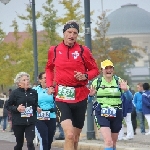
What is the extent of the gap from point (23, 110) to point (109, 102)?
159cm

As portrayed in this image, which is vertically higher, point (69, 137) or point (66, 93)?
point (66, 93)

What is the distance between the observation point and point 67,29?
9.52 m

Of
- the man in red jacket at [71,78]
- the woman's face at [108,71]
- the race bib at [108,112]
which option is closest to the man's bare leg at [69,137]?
the man in red jacket at [71,78]

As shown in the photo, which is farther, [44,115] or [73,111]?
[44,115]

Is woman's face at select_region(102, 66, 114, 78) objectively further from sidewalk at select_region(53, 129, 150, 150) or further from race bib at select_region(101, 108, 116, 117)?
sidewalk at select_region(53, 129, 150, 150)

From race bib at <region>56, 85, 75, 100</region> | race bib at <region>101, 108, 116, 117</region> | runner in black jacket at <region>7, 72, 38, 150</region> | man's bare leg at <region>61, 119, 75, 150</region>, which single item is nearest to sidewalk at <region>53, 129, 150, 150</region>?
runner in black jacket at <region>7, 72, 38, 150</region>

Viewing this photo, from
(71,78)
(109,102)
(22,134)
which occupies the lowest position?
(22,134)

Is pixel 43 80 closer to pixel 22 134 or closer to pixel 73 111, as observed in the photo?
pixel 22 134

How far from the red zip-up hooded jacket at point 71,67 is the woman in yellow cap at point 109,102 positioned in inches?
66.0

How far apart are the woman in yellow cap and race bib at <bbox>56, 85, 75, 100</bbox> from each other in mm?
1861

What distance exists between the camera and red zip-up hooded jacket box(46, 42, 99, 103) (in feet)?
31.1

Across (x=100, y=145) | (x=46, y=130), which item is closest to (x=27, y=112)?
(x=46, y=130)

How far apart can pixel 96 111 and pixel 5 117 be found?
54.2 feet

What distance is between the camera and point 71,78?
31.1 feet
